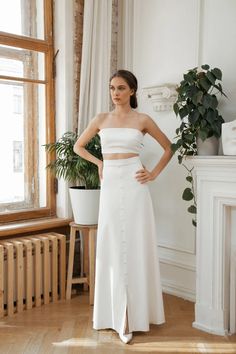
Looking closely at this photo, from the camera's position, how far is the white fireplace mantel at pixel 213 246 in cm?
284

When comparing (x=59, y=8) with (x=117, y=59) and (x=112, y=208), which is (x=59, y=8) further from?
(x=112, y=208)

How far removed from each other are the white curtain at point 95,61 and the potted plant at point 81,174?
12.7 inches

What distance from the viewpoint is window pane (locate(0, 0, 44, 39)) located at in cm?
349

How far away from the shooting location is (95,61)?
3721 millimetres

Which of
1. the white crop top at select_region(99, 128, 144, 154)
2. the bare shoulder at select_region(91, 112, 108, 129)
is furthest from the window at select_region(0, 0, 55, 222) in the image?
the white crop top at select_region(99, 128, 144, 154)

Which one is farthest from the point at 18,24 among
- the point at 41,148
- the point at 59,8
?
→ the point at 41,148

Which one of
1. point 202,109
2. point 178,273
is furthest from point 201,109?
point 178,273

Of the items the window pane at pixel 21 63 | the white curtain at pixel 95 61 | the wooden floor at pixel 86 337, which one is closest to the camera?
the wooden floor at pixel 86 337

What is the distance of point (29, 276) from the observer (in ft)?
11.0

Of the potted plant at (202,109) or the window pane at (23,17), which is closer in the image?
the potted plant at (202,109)

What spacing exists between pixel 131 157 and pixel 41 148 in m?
1.16

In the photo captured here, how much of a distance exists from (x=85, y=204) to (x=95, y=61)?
1.25 meters

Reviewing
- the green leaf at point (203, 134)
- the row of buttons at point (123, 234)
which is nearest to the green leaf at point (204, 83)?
the green leaf at point (203, 134)

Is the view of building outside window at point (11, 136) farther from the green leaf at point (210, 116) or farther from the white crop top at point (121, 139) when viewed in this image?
the green leaf at point (210, 116)
